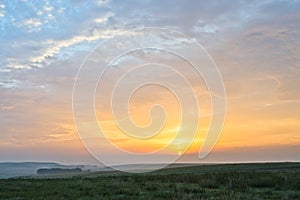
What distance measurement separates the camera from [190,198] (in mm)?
19750

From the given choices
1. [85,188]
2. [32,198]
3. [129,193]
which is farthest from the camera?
[85,188]

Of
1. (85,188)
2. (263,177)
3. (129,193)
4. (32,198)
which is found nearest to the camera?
(32,198)

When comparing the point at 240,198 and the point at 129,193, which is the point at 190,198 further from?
the point at 129,193

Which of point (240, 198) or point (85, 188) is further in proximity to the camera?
point (85, 188)

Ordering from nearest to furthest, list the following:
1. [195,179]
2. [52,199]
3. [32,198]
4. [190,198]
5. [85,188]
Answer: [190,198], [52,199], [32,198], [85,188], [195,179]

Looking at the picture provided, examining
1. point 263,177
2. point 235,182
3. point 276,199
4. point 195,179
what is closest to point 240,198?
point 276,199

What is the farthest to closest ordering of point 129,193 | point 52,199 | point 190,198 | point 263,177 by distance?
point 263,177 < point 129,193 < point 52,199 < point 190,198

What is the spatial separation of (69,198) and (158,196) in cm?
530

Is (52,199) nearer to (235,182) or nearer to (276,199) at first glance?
(276,199)

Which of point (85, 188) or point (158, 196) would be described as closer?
Answer: point (158, 196)

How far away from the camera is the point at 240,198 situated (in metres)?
19.9

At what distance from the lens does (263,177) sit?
30828mm

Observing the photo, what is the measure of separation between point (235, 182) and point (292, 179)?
429 cm

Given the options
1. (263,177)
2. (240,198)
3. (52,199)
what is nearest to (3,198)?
(52,199)
